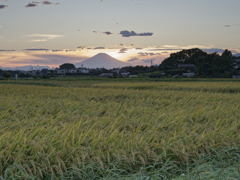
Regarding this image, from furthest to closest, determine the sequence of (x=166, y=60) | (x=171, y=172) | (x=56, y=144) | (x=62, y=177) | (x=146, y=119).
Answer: (x=166, y=60) → (x=146, y=119) → (x=56, y=144) → (x=171, y=172) → (x=62, y=177)

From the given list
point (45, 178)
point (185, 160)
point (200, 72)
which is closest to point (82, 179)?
point (45, 178)


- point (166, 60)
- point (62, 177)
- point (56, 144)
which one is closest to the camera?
point (62, 177)

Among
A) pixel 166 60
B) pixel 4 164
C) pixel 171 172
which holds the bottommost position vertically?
pixel 171 172

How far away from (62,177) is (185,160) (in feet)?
5.28

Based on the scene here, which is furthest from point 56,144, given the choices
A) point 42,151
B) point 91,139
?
point 91,139

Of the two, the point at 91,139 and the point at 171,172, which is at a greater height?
the point at 91,139

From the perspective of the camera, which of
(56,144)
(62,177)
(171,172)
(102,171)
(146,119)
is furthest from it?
(146,119)

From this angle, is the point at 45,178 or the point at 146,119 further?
the point at 146,119

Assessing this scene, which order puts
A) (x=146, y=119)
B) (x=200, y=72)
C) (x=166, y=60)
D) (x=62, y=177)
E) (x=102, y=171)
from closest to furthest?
(x=62, y=177) < (x=102, y=171) < (x=146, y=119) < (x=200, y=72) < (x=166, y=60)

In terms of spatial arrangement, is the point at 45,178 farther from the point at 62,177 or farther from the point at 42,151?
the point at 42,151

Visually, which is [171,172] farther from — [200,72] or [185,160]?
[200,72]

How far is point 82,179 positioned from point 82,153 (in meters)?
0.33

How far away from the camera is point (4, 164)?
101 inches

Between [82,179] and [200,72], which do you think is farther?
[200,72]
